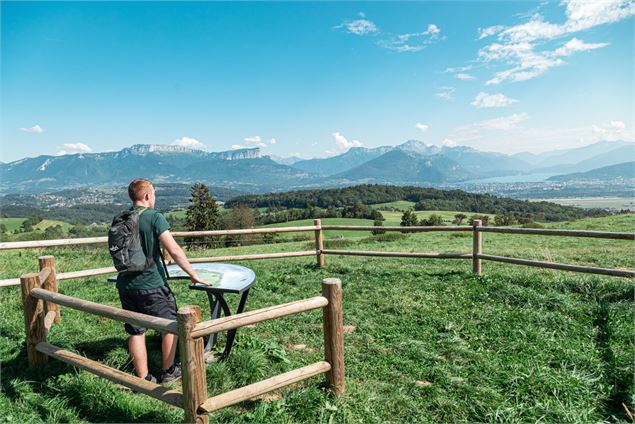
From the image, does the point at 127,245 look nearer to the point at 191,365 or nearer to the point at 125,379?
the point at 125,379

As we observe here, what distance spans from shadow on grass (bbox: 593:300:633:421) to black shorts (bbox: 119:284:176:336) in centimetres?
390

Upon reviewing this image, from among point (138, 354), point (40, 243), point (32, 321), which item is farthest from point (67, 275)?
point (138, 354)

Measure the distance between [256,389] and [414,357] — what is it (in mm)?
2109

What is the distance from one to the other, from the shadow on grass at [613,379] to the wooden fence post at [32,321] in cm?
529

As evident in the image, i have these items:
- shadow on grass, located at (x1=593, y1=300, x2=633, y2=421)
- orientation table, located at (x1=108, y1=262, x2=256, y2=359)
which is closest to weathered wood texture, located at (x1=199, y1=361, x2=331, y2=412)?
orientation table, located at (x1=108, y1=262, x2=256, y2=359)

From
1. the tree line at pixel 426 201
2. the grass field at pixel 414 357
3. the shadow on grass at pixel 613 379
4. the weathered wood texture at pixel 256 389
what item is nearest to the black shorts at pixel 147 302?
the grass field at pixel 414 357

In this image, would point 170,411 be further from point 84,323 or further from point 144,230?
point 84,323

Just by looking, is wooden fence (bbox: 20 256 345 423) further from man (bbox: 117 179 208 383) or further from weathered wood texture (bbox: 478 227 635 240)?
weathered wood texture (bbox: 478 227 635 240)

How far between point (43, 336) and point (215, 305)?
1734 mm

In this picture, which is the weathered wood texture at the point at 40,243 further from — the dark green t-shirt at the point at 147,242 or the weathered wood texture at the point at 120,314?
the dark green t-shirt at the point at 147,242

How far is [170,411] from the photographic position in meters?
3.04

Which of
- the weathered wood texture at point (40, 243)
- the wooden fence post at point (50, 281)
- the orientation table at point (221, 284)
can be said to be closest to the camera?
the orientation table at point (221, 284)

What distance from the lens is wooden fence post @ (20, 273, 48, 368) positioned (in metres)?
3.73

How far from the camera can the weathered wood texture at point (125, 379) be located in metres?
2.56
